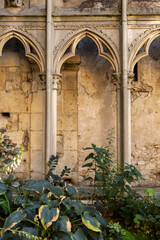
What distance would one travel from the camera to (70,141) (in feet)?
23.6

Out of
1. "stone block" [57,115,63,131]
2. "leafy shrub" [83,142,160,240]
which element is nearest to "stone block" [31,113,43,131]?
"stone block" [57,115,63,131]

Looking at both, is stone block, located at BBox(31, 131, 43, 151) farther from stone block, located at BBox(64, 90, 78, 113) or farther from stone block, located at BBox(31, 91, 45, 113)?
stone block, located at BBox(64, 90, 78, 113)

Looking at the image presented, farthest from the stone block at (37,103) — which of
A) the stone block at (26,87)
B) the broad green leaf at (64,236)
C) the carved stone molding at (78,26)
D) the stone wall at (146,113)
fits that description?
the broad green leaf at (64,236)

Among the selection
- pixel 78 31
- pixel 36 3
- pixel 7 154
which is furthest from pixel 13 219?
pixel 36 3

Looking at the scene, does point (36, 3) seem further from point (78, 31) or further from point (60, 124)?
point (60, 124)

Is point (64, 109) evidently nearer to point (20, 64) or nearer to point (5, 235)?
point (20, 64)

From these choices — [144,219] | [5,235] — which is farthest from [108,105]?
[5,235]

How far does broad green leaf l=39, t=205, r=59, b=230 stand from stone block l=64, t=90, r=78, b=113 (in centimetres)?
461

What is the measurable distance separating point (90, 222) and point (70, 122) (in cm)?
458

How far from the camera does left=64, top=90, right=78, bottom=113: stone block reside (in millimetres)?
7246

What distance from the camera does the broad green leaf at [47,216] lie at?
2619 mm

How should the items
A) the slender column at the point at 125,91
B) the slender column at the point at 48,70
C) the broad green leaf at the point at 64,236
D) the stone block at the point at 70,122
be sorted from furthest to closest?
the stone block at the point at 70,122 < the slender column at the point at 48,70 < the slender column at the point at 125,91 < the broad green leaf at the point at 64,236

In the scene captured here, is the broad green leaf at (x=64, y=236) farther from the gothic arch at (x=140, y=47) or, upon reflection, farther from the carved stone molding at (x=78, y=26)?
the carved stone molding at (x=78, y=26)

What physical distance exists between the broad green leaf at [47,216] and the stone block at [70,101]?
4615 mm
